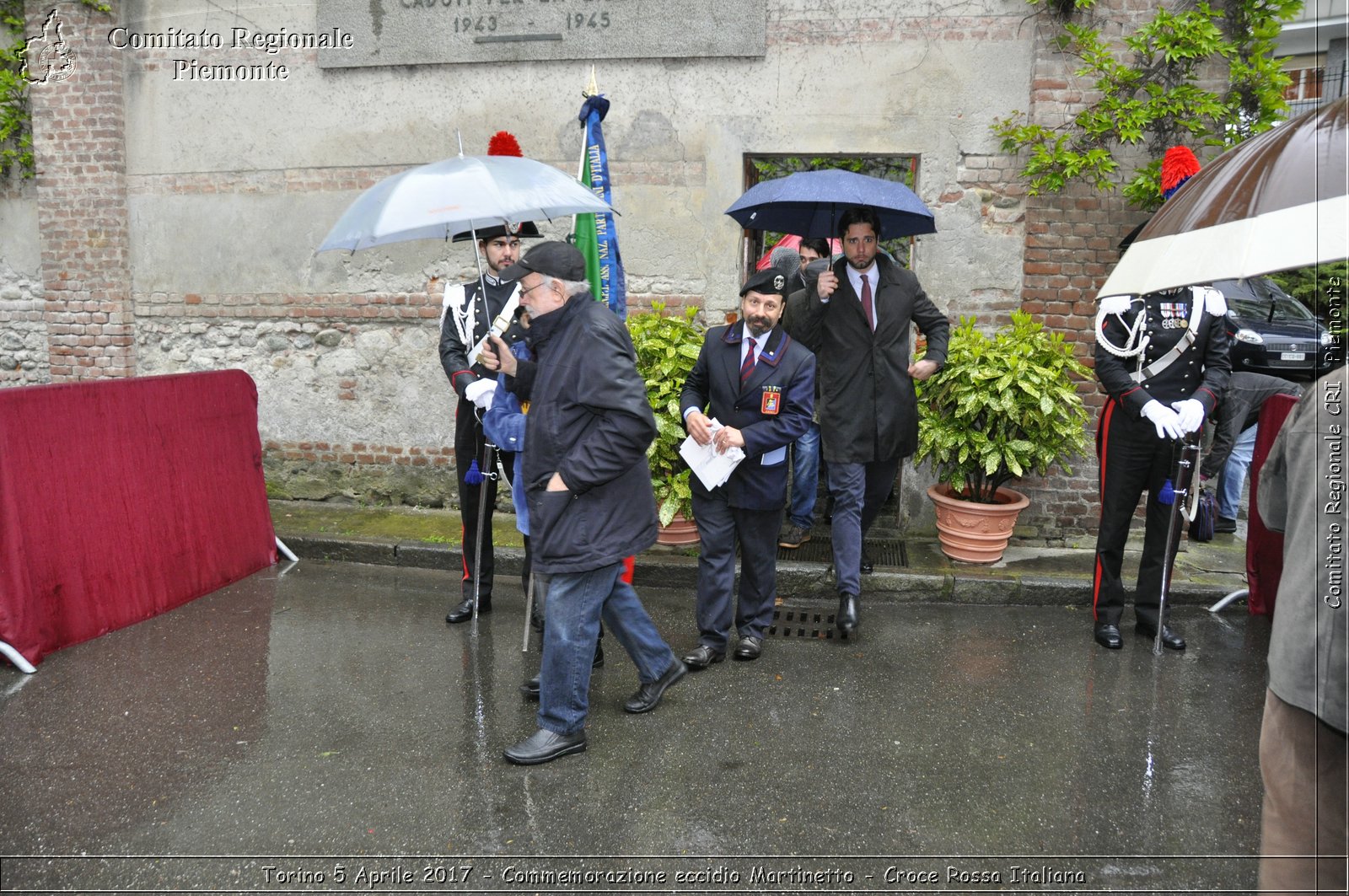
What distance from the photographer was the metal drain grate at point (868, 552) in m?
6.55

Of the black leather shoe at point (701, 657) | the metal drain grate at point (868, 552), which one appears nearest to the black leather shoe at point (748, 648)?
the black leather shoe at point (701, 657)

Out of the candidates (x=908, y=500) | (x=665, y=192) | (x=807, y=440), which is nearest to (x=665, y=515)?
(x=807, y=440)

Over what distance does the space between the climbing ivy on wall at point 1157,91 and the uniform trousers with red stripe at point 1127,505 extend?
77.8 inches

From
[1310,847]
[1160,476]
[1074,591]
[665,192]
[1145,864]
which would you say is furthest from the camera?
[665,192]

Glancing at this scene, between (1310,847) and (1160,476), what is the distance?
3085 mm

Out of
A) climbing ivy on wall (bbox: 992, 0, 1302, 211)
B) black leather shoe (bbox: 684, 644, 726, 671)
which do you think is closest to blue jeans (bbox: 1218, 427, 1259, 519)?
climbing ivy on wall (bbox: 992, 0, 1302, 211)

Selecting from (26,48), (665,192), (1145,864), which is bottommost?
(1145,864)

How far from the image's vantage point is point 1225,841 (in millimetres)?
3455

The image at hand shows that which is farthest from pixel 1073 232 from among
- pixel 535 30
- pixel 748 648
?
pixel 535 30

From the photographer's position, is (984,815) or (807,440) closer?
(984,815)

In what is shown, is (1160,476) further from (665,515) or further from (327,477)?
(327,477)

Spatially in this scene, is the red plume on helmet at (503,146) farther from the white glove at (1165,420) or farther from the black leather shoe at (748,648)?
the white glove at (1165,420)

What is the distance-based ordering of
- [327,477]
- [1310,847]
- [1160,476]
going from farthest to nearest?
[327,477]
[1160,476]
[1310,847]

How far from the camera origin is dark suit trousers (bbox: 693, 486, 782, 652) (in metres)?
5.01
